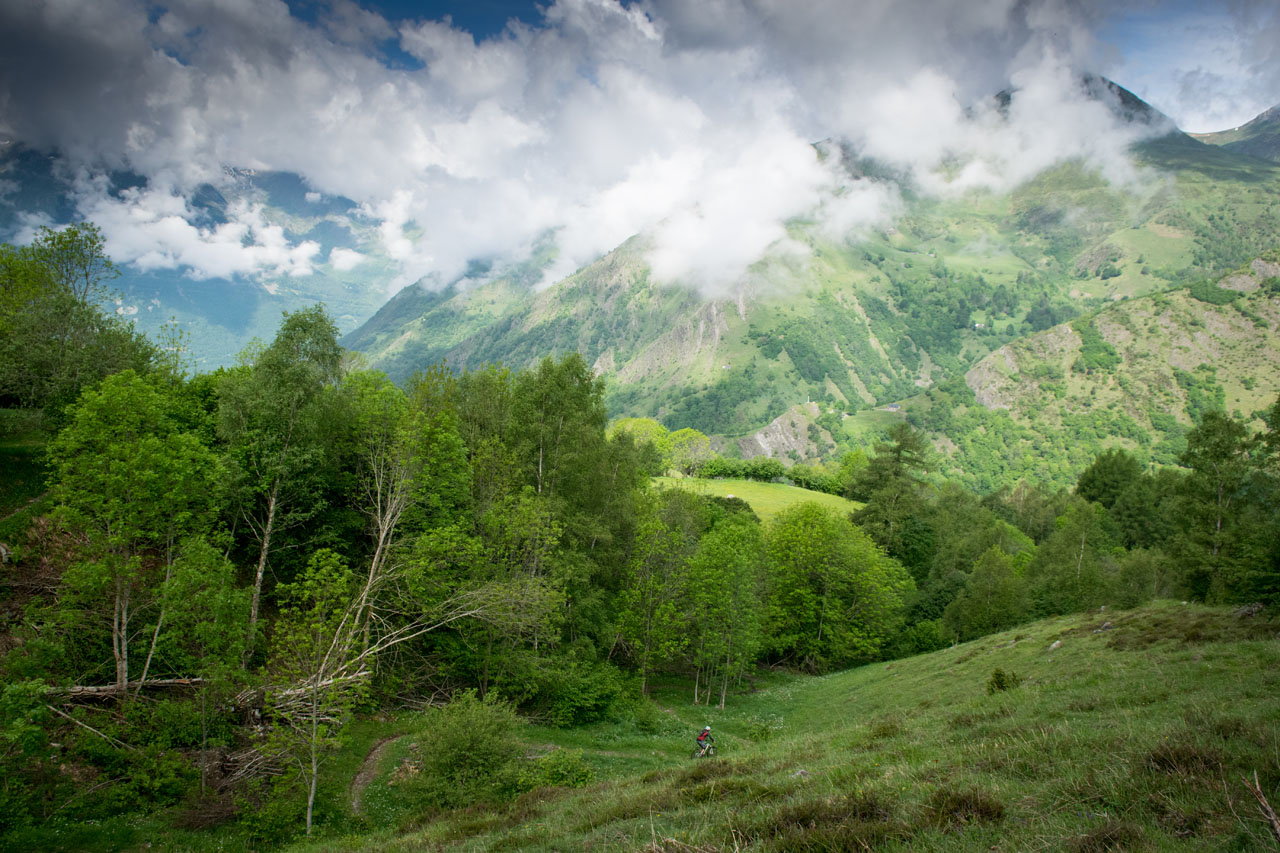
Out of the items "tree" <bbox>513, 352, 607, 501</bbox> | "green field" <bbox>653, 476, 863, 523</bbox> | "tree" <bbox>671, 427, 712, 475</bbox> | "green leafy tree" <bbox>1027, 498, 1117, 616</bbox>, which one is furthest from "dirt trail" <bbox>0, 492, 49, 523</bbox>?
"tree" <bbox>671, 427, 712, 475</bbox>

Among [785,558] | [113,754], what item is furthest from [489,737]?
[785,558]

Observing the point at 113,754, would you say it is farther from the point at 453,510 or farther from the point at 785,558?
the point at 785,558

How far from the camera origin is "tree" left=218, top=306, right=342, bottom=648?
91.2 feet

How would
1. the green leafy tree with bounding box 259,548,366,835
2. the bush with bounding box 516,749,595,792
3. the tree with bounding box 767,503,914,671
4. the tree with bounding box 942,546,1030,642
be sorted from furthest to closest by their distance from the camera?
the tree with bounding box 767,503,914,671
the tree with bounding box 942,546,1030,642
the bush with bounding box 516,749,595,792
the green leafy tree with bounding box 259,548,366,835

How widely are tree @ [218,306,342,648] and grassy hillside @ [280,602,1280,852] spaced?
569 inches

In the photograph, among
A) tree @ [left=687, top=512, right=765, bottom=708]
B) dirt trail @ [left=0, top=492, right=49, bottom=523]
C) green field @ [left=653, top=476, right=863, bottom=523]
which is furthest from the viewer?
green field @ [left=653, top=476, right=863, bottom=523]

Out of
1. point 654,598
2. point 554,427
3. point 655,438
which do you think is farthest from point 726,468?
point 554,427

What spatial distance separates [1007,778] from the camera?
926 cm

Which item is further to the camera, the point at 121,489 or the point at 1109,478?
the point at 1109,478

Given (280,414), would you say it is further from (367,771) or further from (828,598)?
(828,598)

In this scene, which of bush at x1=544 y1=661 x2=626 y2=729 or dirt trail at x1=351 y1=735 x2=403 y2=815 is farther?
bush at x1=544 y1=661 x2=626 y2=729

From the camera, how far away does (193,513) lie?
75.2 feet

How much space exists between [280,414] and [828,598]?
48274mm

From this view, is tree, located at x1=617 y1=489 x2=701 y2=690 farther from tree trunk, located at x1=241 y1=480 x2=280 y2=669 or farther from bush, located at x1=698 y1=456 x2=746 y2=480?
bush, located at x1=698 y1=456 x2=746 y2=480
